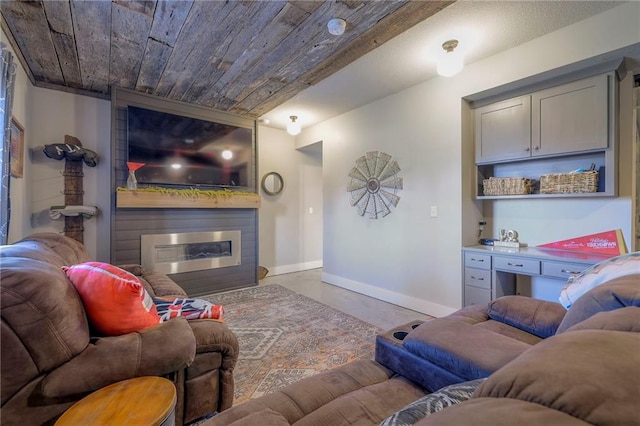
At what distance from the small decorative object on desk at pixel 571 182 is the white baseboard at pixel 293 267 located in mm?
3968

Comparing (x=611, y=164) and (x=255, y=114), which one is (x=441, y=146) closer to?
(x=611, y=164)

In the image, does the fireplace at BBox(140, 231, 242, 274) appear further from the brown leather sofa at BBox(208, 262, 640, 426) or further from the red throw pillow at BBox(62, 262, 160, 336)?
the brown leather sofa at BBox(208, 262, 640, 426)

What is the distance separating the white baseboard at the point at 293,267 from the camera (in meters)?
5.22

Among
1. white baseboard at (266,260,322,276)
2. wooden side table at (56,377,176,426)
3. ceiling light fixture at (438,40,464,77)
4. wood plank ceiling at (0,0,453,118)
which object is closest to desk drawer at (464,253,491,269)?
ceiling light fixture at (438,40,464,77)

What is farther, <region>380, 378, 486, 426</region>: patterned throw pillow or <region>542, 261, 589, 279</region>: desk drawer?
<region>542, 261, 589, 279</region>: desk drawer

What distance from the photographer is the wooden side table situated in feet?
2.93

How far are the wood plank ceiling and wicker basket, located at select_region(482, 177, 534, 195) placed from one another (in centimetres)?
172

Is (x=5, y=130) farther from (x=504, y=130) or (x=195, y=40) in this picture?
(x=504, y=130)

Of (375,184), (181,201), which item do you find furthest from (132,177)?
(375,184)

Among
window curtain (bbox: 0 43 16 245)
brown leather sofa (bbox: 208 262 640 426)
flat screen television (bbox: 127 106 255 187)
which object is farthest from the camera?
flat screen television (bbox: 127 106 255 187)

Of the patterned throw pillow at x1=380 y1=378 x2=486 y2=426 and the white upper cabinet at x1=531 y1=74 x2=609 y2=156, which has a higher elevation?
the white upper cabinet at x1=531 y1=74 x2=609 y2=156

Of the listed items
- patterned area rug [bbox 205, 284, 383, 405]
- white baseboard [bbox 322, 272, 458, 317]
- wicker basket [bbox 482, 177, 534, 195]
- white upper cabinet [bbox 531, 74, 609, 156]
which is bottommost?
patterned area rug [bbox 205, 284, 383, 405]

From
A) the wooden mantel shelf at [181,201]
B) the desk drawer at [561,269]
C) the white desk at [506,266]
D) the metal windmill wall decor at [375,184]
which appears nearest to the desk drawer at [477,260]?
the white desk at [506,266]

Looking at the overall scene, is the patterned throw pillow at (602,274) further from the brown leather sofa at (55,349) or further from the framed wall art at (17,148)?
the framed wall art at (17,148)
